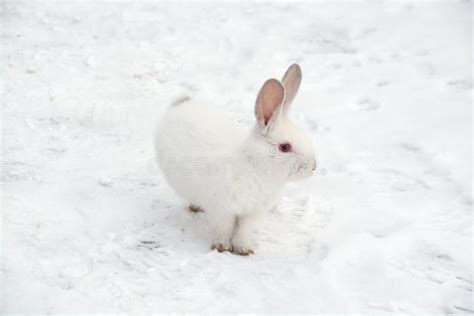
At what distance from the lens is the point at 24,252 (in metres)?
3.40

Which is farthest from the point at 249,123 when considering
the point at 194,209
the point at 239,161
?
the point at 239,161

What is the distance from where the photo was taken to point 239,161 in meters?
3.61

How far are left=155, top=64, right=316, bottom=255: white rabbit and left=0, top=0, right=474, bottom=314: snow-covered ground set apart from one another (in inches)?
11.0

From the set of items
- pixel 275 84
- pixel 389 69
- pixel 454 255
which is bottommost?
pixel 454 255

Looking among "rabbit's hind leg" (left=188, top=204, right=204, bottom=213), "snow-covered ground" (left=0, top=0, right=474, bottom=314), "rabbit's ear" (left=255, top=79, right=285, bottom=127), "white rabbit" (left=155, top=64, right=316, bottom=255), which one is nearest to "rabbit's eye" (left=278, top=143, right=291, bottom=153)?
"white rabbit" (left=155, top=64, right=316, bottom=255)

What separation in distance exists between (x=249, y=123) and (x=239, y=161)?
6.60 feet

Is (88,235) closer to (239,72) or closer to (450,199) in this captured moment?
(450,199)

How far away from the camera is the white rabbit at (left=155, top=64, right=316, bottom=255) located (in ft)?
11.6

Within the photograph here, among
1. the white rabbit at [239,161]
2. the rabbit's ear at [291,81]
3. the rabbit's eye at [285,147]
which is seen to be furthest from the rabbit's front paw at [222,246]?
the rabbit's ear at [291,81]

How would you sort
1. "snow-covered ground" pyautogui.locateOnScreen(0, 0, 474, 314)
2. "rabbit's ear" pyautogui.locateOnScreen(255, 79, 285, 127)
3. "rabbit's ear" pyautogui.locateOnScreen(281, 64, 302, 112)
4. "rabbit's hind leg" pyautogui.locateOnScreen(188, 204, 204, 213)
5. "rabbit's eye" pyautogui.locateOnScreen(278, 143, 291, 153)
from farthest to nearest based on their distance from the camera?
"rabbit's hind leg" pyautogui.locateOnScreen(188, 204, 204, 213)
"rabbit's ear" pyautogui.locateOnScreen(281, 64, 302, 112)
"rabbit's eye" pyautogui.locateOnScreen(278, 143, 291, 153)
"rabbit's ear" pyautogui.locateOnScreen(255, 79, 285, 127)
"snow-covered ground" pyautogui.locateOnScreen(0, 0, 474, 314)

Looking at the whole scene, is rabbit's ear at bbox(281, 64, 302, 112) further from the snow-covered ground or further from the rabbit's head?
the snow-covered ground

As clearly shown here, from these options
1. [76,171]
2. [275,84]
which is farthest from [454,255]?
[76,171]

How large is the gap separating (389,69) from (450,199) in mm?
2536

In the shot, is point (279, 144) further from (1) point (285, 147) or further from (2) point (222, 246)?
(2) point (222, 246)
